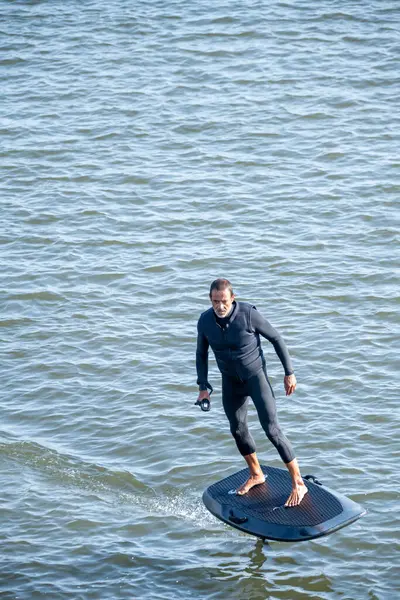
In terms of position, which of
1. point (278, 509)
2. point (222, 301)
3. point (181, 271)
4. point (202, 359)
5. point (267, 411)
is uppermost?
point (222, 301)

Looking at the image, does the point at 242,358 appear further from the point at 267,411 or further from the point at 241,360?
the point at 267,411

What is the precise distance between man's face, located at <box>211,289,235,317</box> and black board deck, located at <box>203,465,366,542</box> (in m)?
2.24

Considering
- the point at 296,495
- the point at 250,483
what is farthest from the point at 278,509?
the point at 250,483

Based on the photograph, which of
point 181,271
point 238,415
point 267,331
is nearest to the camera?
point 267,331

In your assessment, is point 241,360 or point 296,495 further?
point 296,495

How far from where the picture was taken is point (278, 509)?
33.4 feet

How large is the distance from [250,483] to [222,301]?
95.2 inches

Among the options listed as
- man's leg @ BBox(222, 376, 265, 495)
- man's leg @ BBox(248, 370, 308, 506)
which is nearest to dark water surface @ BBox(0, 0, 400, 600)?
man's leg @ BBox(222, 376, 265, 495)

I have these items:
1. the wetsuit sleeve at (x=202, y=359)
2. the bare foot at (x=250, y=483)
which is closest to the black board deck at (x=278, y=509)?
the bare foot at (x=250, y=483)

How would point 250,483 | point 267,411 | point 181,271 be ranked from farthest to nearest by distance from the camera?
point 181,271, point 250,483, point 267,411

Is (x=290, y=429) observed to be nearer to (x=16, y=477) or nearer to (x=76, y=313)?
(x=16, y=477)

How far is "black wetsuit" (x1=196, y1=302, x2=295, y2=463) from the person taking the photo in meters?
9.53

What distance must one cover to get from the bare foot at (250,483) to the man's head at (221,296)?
2230mm

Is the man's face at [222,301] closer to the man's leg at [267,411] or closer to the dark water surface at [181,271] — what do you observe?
the man's leg at [267,411]
